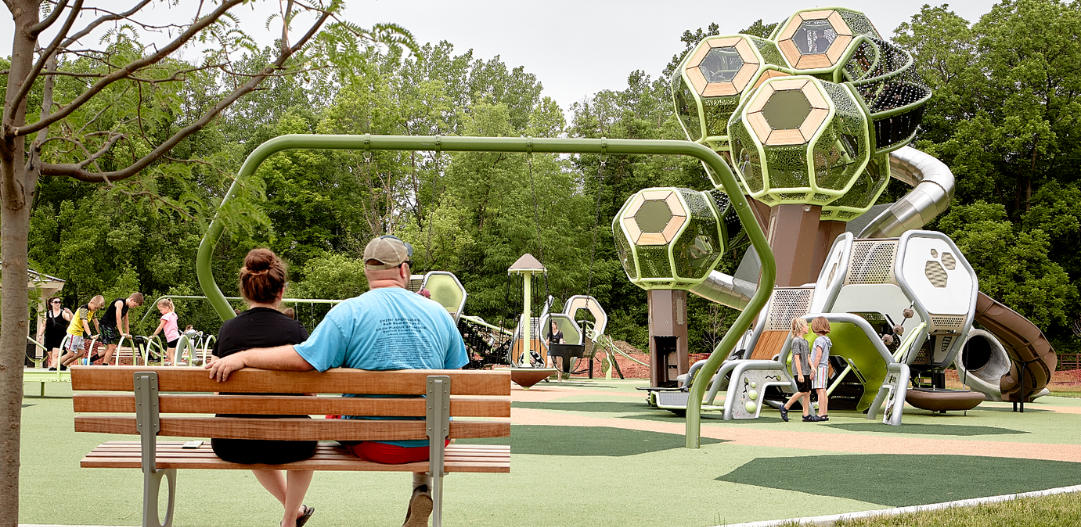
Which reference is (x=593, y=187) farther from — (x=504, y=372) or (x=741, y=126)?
(x=504, y=372)

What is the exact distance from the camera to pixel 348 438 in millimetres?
3832

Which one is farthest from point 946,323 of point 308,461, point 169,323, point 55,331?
point 55,331

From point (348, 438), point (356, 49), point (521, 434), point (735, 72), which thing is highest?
point (735, 72)

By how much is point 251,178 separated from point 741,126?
16775mm

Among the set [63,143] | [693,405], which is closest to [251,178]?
[63,143]

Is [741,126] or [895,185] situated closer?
[741,126]

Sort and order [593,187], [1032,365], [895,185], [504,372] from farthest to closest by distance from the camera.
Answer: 1. [593,187]
2. [895,185]
3. [1032,365]
4. [504,372]

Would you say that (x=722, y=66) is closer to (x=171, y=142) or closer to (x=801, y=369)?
A: (x=801, y=369)

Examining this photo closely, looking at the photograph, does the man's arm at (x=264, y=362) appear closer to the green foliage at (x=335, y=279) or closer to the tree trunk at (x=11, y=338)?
the tree trunk at (x=11, y=338)

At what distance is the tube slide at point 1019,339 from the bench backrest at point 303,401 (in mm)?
14742

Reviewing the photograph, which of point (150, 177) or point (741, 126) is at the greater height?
point (741, 126)

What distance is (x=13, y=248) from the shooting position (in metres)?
3.66

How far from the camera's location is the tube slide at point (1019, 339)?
16484mm

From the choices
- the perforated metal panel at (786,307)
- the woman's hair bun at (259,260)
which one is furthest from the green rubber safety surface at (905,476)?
the perforated metal panel at (786,307)
